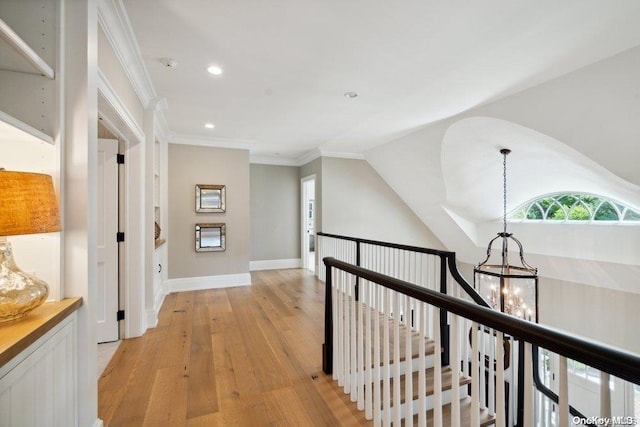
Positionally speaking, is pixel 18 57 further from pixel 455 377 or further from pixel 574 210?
pixel 574 210

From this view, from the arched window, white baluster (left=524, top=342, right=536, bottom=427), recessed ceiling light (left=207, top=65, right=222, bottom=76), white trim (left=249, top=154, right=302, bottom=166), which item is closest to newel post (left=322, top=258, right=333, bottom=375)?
white baluster (left=524, top=342, right=536, bottom=427)

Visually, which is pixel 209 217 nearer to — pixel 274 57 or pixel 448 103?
pixel 274 57

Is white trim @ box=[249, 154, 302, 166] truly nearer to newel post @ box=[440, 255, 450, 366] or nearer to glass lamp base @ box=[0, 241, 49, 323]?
newel post @ box=[440, 255, 450, 366]

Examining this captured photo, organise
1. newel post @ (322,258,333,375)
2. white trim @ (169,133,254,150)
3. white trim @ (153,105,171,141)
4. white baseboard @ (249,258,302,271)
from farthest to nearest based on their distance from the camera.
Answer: white baseboard @ (249,258,302,271)
white trim @ (169,133,254,150)
white trim @ (153,105,171,141)
newel post @ (322,258,333,375)

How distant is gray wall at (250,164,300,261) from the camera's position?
21.5ft

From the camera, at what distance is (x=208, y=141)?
15.9 feet

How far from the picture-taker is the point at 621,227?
12.4ft

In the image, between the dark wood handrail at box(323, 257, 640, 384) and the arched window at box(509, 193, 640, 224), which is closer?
the dark wood handrail at box(323, 257, 640, 384)

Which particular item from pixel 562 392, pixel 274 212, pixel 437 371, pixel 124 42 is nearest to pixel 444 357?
pixel 437 371

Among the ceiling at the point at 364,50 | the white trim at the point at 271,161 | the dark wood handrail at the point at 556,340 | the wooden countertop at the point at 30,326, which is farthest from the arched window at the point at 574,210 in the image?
the wooden countertop at the point at 30,326

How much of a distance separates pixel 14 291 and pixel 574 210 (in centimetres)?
610

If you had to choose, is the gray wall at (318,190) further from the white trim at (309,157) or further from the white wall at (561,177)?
the white wall at (561,177)

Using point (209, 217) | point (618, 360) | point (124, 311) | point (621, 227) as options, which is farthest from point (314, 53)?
point (621, 227)

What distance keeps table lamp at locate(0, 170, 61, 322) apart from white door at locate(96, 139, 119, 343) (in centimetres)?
180
